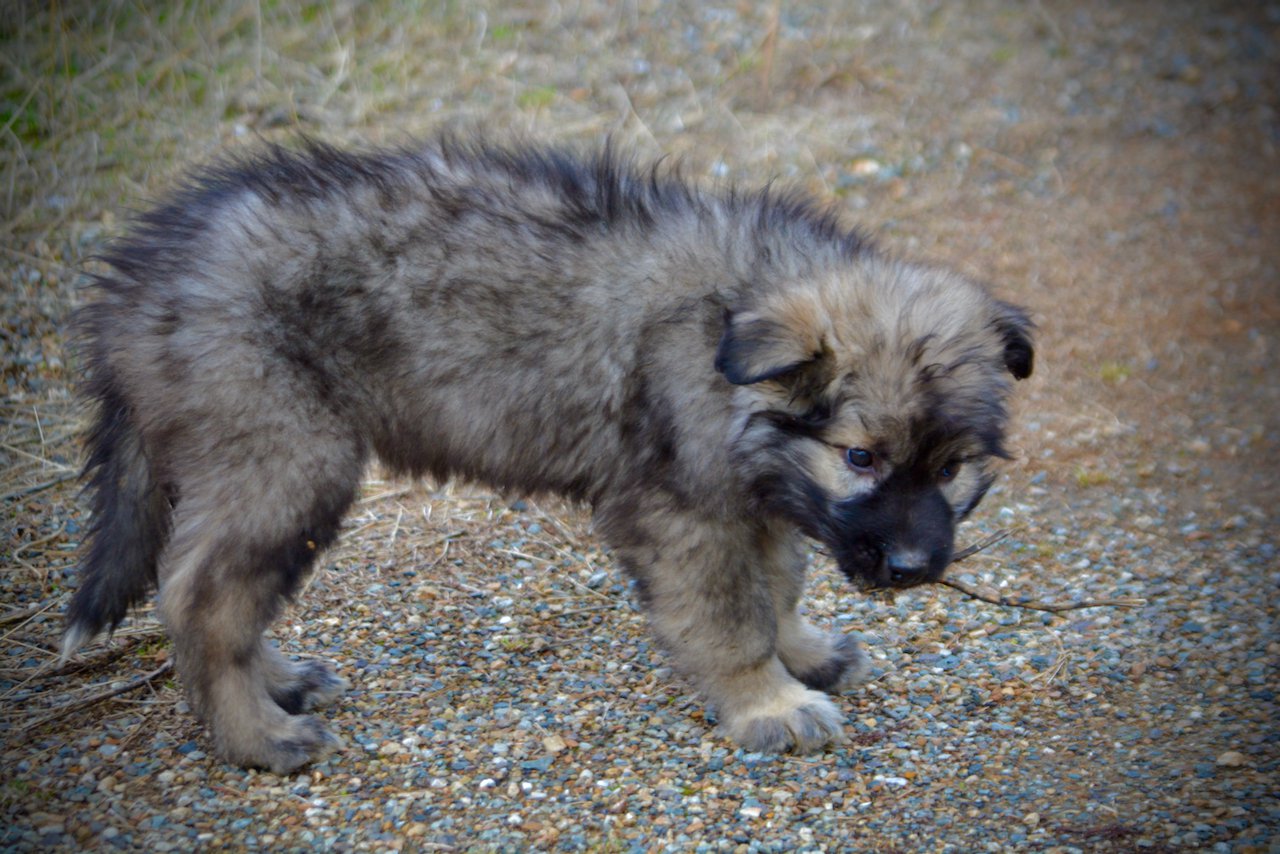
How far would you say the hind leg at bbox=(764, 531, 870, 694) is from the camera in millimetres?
4062

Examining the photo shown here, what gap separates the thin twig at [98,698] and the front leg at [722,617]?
157 centimetres

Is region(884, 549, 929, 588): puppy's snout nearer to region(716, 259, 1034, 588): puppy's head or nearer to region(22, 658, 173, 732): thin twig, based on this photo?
region(716, 259, 1034, 588): puppy's head

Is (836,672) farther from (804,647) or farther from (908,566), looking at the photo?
(908,566)

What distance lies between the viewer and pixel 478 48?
855 centimetres

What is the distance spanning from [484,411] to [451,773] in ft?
3.63

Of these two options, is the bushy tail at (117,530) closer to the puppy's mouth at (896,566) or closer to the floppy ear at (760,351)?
the floppy ear at (760,351)

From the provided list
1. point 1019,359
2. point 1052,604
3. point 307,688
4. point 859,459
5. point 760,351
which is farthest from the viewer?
point 1052,604

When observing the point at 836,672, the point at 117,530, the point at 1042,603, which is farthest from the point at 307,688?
the point at 1042,603

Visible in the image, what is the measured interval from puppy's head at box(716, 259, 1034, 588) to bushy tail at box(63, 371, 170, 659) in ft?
5.90

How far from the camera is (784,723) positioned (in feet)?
12.4

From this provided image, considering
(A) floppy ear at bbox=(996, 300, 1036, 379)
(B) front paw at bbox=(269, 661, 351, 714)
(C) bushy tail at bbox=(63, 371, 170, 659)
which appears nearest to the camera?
(C) bushy tail at bbox=(63, 371, 170, 659)

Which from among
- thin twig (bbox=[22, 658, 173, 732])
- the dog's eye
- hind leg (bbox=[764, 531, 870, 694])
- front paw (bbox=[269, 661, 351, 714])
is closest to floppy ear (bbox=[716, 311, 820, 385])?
the dog's eye

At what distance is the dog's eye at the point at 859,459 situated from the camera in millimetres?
3488

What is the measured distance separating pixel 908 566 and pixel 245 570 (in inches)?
74.3
